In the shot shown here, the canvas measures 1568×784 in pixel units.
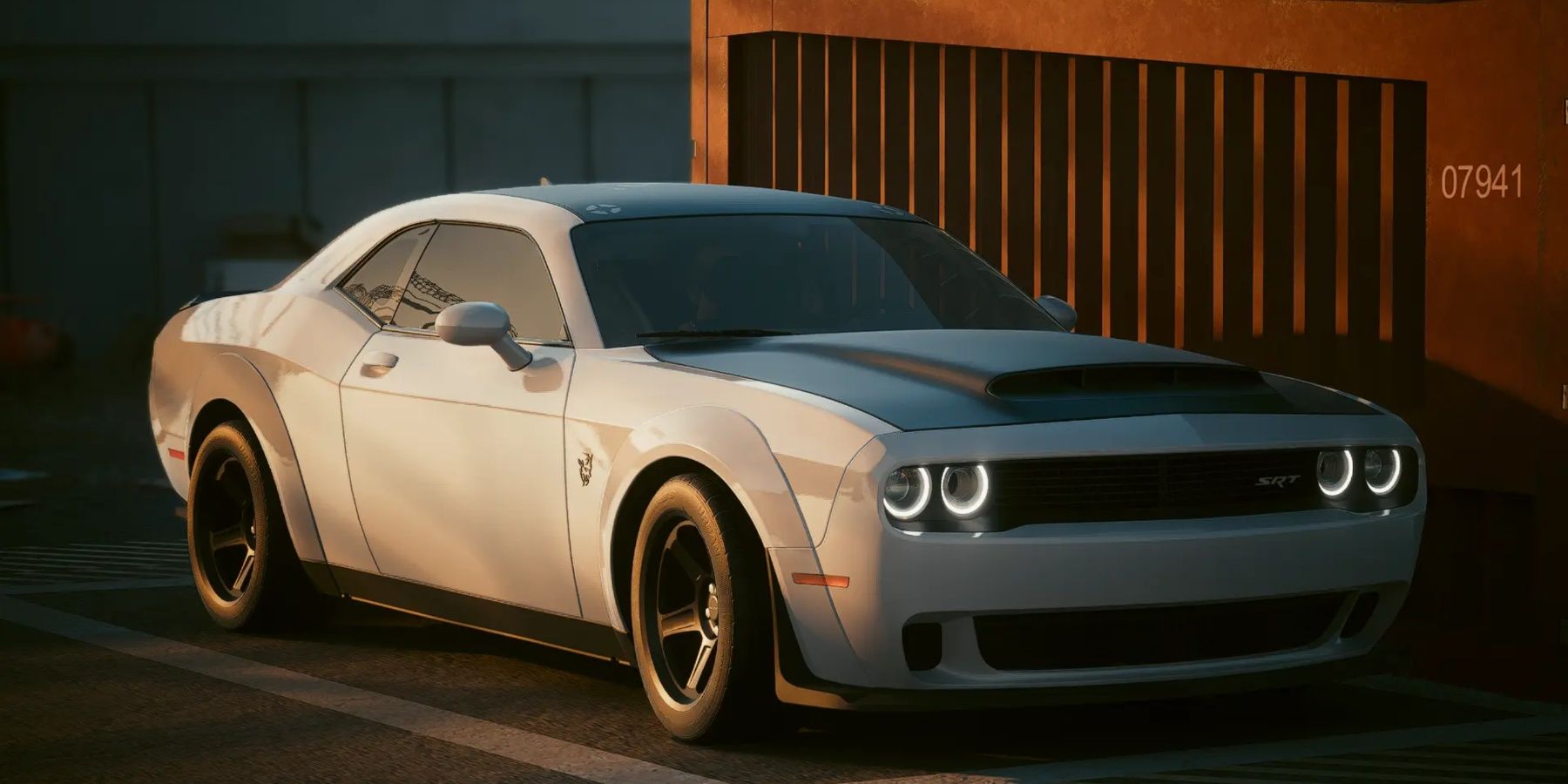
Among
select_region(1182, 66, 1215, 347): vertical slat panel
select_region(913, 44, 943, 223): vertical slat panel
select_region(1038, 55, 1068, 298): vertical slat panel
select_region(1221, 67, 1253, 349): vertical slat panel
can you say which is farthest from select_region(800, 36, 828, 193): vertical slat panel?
select_region(1221, 67, 1253, 349): vertical slat panel

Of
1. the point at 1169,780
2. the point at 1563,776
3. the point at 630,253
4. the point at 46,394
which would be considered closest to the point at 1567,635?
the point at 1563,776

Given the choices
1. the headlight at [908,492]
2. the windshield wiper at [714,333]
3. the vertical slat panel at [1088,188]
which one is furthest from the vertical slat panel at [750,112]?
the headlight at [908,492]

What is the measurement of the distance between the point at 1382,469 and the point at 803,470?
1589mm

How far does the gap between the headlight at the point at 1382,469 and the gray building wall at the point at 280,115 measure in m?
23.0

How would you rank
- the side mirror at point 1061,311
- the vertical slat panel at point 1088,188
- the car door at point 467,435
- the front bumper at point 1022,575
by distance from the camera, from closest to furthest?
1. the front bumper at point 1022,575
2. the car door at point 467,435
3. the side mirror at point 1061,311
4. the vertical slat panel at point 1088,188

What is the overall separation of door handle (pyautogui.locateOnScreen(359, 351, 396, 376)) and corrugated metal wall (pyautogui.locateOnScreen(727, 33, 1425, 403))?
11.3 feet

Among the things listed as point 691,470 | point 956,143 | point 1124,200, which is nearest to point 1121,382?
point 691,470

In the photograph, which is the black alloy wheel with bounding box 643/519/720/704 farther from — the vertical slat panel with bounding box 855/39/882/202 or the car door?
the vertical slat panel with bounding box 855/39/882/202

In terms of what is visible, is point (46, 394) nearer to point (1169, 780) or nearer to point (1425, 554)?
point (1425, 554)

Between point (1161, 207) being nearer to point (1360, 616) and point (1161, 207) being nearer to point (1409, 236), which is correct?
point (1409, 236)

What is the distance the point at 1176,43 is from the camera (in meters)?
9.34

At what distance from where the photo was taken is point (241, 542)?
321 inches

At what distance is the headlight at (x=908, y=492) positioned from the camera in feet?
18.1

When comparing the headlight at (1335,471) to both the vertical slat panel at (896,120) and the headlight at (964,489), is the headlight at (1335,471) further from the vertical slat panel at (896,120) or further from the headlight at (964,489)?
the vertical slat panel at (896,120)
